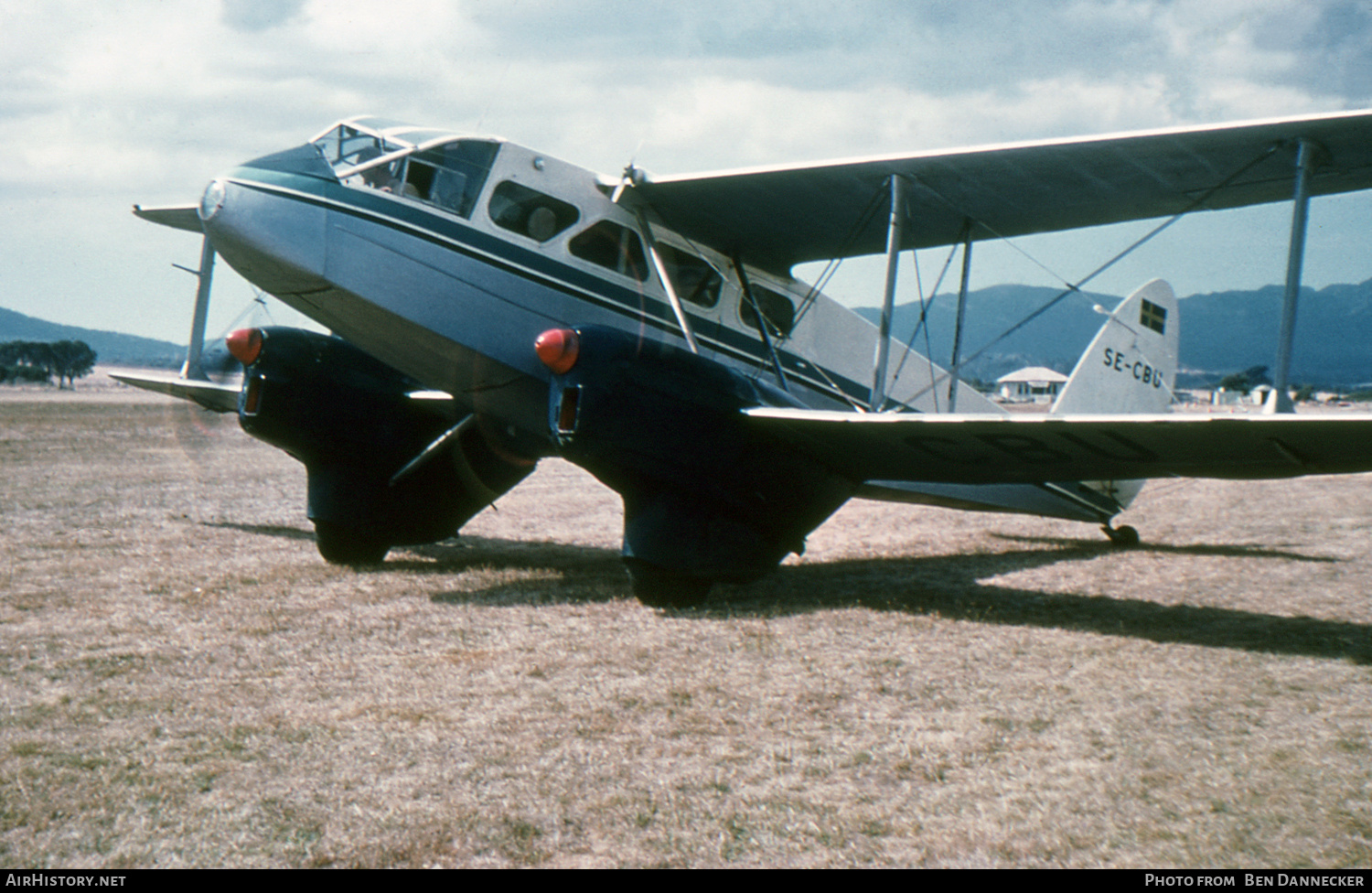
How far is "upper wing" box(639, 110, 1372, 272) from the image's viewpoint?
21.1ft

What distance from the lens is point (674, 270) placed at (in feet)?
26.0

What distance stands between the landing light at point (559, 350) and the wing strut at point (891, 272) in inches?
93.9

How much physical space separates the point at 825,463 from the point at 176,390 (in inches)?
333

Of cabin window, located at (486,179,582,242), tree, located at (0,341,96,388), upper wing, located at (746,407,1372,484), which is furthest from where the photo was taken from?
tree, located at (0,341,96,388)

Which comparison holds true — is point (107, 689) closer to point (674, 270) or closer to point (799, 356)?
point (674, 270)

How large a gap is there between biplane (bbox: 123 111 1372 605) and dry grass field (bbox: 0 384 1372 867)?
97 cm

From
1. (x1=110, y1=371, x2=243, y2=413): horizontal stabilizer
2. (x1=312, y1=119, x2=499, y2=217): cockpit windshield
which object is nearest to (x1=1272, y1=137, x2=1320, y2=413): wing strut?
(x1=312, y1=119, x2=499, y2=217): cockpit windshield

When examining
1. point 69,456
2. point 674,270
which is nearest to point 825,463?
point 674,270

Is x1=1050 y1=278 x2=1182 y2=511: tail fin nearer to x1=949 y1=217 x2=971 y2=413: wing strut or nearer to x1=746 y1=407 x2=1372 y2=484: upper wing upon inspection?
x1=949 y1=217 x2=971 y2=413: wing strut

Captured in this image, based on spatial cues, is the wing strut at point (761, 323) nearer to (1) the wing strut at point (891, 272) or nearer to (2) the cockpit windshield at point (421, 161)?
(1) the wing strut at point (891, 272)

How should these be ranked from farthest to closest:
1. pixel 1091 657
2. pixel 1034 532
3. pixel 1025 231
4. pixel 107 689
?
1. pixel 1034 532
2. pixel 1025 231
3. pixel 1091 657
4. pixel 107 689

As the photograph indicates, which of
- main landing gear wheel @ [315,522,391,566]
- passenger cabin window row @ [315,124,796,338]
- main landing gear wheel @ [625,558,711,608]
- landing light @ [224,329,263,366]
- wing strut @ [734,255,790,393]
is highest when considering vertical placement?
passenger cabin window row @ [315,124,796,338]

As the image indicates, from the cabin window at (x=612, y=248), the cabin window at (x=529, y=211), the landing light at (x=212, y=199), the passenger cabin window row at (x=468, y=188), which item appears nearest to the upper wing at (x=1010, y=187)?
the cabin window at (x=612, y=248)

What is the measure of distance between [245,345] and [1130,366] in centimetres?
953
